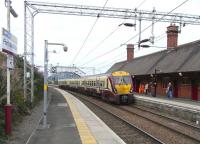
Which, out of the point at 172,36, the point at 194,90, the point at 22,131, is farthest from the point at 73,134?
the point at 172,36

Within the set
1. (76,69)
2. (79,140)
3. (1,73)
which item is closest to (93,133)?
(79,140)

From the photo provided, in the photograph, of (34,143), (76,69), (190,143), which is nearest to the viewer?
(34,143)

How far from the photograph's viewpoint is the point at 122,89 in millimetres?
31141

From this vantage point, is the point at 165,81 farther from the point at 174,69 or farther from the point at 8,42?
the point at 8,42

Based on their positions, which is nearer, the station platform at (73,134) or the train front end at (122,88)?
the station platform at (73,134)

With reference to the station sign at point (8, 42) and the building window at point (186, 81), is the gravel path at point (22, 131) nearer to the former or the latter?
the station sign at point (8, 42)

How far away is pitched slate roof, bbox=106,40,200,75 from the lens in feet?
103

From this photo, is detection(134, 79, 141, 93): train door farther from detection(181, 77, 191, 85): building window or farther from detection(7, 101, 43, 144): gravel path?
detection(7, 101, 43, 144): gravel path

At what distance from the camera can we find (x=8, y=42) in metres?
13.5

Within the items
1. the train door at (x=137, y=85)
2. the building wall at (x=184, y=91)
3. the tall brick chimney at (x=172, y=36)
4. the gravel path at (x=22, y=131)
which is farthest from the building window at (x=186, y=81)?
the gravel path at (x=22, y=131)

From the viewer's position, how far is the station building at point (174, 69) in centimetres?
3069

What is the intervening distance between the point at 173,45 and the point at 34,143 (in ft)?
104

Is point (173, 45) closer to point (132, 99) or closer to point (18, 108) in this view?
point (132, 99)

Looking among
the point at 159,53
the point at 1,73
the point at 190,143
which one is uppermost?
the point at 159,53
